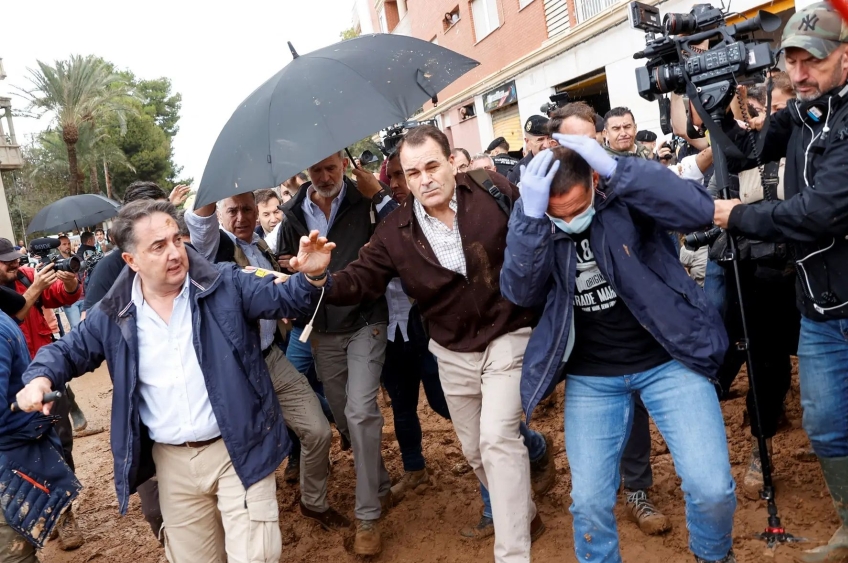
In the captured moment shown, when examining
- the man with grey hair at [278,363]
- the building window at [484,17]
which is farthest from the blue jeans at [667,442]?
the building window at [484,17]

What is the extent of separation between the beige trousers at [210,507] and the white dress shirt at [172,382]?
11cm

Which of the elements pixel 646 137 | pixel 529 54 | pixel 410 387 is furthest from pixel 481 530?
pixel 529 54

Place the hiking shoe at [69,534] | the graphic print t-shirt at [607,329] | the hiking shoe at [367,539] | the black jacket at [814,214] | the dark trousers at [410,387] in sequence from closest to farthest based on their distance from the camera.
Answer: the black jacket at [814,214]
the graphic print t-shirt at [607,329]
the hiking shoe at [367,539]
the dark trousers at [410,387]
the hiking shoe at [69,534]

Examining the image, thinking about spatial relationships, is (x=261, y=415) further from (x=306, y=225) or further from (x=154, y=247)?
(x=306, y=225)

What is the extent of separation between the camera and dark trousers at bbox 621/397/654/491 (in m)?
3.78

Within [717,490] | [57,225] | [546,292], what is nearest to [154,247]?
[546,292]

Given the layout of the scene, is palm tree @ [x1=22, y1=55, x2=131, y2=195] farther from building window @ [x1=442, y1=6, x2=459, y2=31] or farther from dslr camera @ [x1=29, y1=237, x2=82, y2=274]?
dslr camera @ [x1=29, y1=237, x2=82, y2=274]

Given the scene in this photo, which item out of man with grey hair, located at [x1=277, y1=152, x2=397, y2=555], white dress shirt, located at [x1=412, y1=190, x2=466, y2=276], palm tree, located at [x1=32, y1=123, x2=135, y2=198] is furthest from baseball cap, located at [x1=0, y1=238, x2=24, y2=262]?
palm tree, located at [x1=32, y1=123, x2=135, y2=198]

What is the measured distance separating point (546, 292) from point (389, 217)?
1049 mm

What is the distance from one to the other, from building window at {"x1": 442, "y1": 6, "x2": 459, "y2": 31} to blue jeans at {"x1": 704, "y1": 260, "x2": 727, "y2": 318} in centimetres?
2046

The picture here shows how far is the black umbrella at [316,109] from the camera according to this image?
10.7ft

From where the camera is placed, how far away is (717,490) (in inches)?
104

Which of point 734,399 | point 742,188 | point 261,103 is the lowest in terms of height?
point 734,399

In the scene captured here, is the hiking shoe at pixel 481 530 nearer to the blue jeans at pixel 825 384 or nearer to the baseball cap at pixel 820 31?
the blue jeans at pixel 825 384
